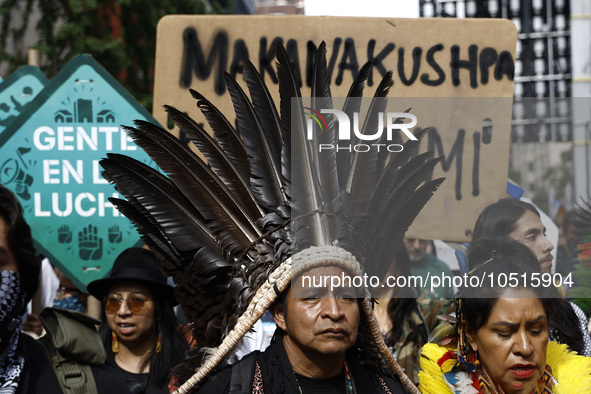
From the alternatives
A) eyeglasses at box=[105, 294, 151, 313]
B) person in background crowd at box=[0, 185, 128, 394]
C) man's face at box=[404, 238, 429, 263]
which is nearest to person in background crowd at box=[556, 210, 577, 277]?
man's face at box=[404, 238, 429, 263]

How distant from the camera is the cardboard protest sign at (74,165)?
392cm

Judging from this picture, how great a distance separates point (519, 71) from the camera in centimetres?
4191

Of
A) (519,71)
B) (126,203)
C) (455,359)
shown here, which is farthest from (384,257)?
(519,71)

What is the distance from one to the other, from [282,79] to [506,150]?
2138 mm

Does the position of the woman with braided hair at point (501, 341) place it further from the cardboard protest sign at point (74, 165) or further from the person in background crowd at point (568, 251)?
the cardboard protest sign at point (74, 165)

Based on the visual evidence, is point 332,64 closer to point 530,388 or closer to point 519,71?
point 530,388

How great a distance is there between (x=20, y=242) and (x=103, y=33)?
26.6ft

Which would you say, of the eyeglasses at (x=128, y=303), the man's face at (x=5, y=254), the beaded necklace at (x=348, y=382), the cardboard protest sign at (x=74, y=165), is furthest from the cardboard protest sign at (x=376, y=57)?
the beaded necklace at (x=348, y=382)

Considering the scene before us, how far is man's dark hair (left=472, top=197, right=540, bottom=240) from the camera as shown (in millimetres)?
3352

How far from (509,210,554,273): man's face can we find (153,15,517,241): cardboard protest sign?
1132 millimetres

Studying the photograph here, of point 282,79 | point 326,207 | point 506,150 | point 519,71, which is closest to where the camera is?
point 326,207

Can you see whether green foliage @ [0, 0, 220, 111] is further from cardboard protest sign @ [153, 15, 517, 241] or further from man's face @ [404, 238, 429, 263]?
man's face @ [404, 238, 429, 263]

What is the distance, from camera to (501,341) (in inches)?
99.6
